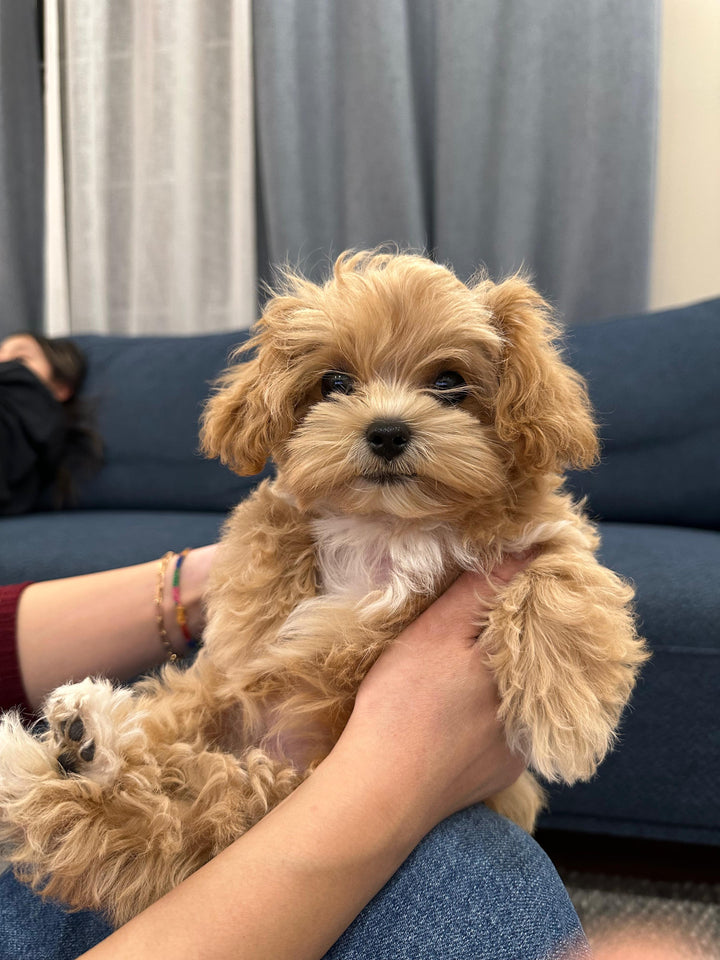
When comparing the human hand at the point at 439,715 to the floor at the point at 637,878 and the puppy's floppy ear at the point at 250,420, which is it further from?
the floor at the point at 637,878

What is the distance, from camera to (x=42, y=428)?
2773 mm

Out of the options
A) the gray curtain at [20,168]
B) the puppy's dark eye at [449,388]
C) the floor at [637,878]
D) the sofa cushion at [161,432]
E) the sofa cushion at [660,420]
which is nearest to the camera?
the puppy's dark eye at [449,388]

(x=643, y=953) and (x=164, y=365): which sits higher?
(x=164, y=365)

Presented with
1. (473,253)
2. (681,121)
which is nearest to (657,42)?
(681,121)

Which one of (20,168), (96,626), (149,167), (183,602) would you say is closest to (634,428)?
(183,602)

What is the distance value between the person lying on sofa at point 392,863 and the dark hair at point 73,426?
211cm

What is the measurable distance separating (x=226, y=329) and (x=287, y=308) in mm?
2833

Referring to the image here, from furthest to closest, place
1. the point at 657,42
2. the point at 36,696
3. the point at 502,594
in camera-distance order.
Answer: the point at 657,42
the point at 36,696
the point at 502,594

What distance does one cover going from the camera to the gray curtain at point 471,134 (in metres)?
3.09

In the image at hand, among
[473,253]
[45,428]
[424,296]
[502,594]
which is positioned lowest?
[502,594]

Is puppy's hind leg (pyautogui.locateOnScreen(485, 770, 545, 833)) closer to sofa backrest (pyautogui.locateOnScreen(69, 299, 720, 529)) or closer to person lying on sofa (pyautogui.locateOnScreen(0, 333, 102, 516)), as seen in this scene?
sofa backrest (pyautogui.locateOnScreen(69, 299, 720, 529))

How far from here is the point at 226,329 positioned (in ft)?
12.6

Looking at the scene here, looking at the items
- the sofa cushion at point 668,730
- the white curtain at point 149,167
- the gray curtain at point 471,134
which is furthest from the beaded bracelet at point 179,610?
the white curtain at point 149,167

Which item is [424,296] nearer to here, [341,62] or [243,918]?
[243,918]
